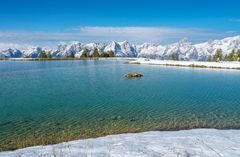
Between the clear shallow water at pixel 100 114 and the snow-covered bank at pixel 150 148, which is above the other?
the snow-covered bank at pixel 150 148

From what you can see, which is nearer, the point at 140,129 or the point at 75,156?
the point at 75,156

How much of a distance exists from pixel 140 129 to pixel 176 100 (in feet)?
30.8

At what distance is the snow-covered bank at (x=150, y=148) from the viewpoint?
328 inches

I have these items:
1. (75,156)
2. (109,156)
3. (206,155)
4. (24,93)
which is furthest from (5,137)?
(24,93)

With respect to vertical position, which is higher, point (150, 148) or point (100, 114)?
point (150, 148)

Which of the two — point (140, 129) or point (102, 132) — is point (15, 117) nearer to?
point (102, 132)

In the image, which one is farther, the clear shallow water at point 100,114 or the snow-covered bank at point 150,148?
the clear shallow water at point 100,114

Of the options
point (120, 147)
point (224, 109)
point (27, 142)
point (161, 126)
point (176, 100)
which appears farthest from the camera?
point (176, 100)

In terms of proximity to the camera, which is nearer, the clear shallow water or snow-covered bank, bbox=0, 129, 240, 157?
snow-covered bank, bbox=0, 129, 240, 157

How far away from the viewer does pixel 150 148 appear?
29.5 ft

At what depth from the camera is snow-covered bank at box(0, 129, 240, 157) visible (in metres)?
8.34

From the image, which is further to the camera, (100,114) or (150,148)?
(100,114)

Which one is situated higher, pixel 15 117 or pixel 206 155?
pixel 206 155

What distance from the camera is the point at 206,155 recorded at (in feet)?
26.8
